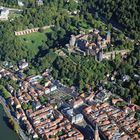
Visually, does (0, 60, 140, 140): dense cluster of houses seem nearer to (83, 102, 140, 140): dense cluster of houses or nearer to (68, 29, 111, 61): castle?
(83, 102, 140, 140): dense cluster of houses

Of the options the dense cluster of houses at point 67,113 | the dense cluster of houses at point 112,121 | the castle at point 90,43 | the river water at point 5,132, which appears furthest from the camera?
the castle at point 90,43

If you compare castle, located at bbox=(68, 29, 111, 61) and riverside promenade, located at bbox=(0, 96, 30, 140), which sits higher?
castle, located at bbox=(68, 29, 111, 61)

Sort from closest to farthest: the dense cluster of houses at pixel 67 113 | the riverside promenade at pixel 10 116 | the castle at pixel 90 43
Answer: the dense cluster of houses at pixel 67 113, the riverside promenade at pixel 10 116, the castle at pixel 90 43

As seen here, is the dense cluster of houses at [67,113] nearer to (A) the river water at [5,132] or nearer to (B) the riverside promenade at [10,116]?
(B) the riverside promenade at [10,116]

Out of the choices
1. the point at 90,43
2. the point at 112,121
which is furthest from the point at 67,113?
the point at 90,43

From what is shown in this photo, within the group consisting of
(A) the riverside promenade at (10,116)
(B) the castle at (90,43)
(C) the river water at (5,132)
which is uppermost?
(B) the castle at (90,43)

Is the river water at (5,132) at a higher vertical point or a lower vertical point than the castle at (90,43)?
lower

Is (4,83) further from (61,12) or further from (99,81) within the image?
(61,12)

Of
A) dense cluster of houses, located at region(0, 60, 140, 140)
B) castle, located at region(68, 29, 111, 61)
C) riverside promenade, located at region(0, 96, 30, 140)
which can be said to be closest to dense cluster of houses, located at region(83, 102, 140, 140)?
dense cluster of houses, located at region(0, 60, 140, 140)

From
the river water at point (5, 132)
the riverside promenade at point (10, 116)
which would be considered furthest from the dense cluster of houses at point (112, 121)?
the river water at point (5, 132)

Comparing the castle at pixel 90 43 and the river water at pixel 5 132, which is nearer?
the river water at pixel 5 132

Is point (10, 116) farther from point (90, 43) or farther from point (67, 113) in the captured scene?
point (90, 43)
